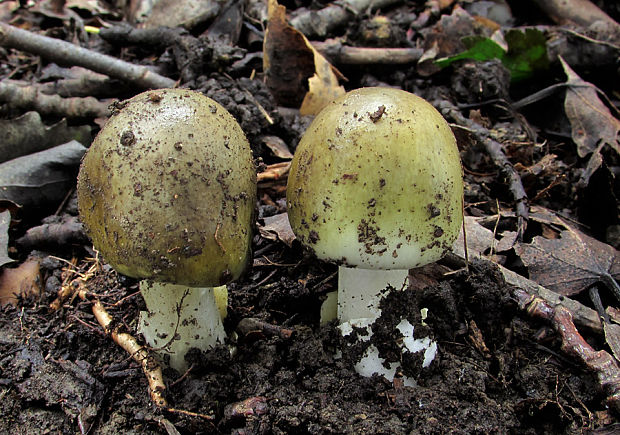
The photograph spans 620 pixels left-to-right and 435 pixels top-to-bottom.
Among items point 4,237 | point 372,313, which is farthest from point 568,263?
point 4,237

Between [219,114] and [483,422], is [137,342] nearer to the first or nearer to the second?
[219,114]

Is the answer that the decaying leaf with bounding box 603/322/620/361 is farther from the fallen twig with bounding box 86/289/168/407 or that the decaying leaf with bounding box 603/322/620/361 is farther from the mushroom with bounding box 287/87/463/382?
the fallen twig with bounding box 86/289/168/407

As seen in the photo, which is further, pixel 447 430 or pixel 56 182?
pixel 56 182

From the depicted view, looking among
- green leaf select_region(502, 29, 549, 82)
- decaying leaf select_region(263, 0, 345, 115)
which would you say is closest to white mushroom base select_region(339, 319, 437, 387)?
decaying leaf select_region(263, 0, 345, 115)

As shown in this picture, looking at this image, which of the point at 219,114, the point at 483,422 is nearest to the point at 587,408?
the point at 483,422

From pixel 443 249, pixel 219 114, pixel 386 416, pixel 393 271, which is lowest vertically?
pixel 386 416

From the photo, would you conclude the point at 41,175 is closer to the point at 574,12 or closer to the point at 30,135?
the point at 30,135

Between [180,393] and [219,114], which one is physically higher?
[219,114]

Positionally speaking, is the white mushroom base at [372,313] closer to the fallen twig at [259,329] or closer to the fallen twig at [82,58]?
the fallen twig at [259,329]

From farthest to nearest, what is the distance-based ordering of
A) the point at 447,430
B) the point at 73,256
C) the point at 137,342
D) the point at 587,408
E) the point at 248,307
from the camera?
the point at 73,256, the point at 248,307, the point at 137,342, the point at 587,408, the point at 447,430
